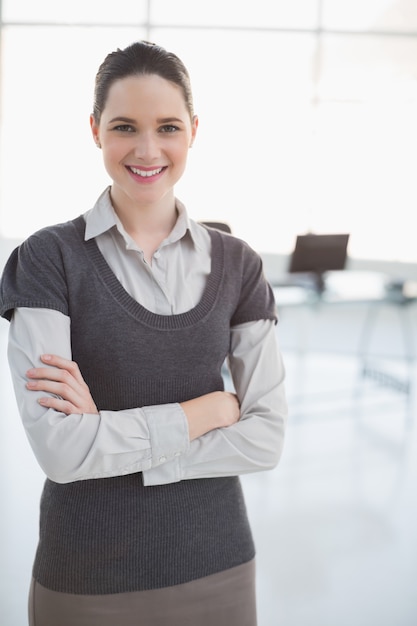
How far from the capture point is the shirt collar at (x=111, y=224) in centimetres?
131

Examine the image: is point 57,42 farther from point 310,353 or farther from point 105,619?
point 105,619

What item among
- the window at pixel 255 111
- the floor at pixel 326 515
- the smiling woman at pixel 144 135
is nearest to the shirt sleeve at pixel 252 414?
the smiling woman at pixel 144 135

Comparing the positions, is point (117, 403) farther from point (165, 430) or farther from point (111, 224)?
point (111, 224)

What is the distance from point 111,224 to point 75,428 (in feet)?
1.21

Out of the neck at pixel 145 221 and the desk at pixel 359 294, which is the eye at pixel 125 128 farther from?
the desk at pixel 359 294

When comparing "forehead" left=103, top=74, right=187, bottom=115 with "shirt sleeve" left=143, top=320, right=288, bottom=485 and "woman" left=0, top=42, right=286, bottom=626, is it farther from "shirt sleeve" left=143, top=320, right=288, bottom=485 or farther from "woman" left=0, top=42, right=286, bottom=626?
"shirt sleeve" left=143, top=320, right=288, bottom=485

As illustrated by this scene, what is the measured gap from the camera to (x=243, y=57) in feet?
21.5

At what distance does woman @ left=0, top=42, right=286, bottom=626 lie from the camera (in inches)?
49.6

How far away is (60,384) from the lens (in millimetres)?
1255

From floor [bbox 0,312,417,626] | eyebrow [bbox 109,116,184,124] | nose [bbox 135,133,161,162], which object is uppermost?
eyebrow [bbox 109,116,184,124]

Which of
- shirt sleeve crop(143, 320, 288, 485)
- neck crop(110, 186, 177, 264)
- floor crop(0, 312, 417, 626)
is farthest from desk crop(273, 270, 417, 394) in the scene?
neck crop(110, 186, 177, 264)

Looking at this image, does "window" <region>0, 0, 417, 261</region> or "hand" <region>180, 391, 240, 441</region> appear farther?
"window" <region>0, 0, 417, 261</region>

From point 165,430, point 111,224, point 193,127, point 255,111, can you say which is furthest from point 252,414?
point 255,111

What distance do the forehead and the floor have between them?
1.94m
